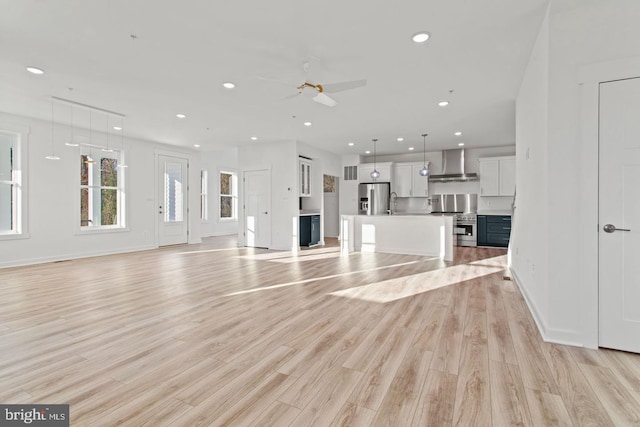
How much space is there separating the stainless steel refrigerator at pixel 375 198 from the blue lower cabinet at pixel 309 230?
6.39 ft

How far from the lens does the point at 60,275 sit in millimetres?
5242

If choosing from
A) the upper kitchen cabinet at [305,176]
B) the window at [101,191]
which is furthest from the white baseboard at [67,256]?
the upper kitchen cabinet at [305,176]

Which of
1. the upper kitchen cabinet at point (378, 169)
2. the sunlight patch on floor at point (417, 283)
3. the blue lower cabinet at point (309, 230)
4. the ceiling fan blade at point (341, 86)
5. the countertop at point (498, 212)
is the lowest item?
the sunlight patch on floor at point (417, 283)

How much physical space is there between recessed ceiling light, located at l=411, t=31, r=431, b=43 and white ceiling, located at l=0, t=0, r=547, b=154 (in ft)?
0.26

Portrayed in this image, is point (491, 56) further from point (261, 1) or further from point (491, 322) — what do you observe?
point (491, 322)

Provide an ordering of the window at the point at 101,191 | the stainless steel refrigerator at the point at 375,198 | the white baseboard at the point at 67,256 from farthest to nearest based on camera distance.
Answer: the stainless steel refrigerator at the point at 375,198 → the window at the point at 101,191 → the white baseboard at the point at 67,256

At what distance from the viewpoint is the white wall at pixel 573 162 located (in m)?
2.49

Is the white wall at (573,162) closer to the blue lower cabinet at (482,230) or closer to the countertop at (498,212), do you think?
the countertop at (498,212)

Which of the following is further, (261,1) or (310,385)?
(261,1)

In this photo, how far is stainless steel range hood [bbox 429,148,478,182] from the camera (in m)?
9.30

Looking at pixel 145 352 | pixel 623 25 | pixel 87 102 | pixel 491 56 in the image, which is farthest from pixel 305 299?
pixel 87 102

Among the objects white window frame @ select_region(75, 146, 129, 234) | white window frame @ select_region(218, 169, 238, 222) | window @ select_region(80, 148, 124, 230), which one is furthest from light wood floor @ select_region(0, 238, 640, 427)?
white window frame @ select_region(218, 169, 238, 222)

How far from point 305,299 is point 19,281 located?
4538 millimetres

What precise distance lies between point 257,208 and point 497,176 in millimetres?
6624
